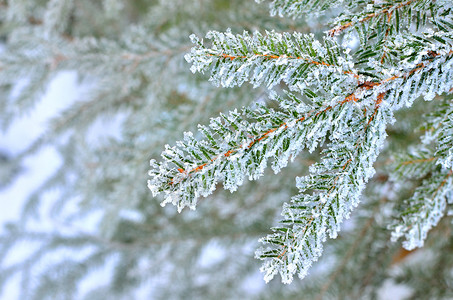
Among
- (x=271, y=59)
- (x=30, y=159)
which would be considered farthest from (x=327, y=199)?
(x=30, y=159)

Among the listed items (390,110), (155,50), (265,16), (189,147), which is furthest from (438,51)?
(155,50)

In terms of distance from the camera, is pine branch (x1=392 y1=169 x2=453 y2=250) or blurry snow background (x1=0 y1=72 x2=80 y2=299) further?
blurry snow background (x1=0 y1=72 x2=80 y2=299)

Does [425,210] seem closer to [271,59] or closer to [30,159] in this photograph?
[271,59]

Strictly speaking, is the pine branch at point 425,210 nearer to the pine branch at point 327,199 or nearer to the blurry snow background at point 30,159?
the pine branch at point 327,199

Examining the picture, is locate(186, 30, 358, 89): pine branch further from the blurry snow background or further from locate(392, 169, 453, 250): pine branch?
the blurry snow background

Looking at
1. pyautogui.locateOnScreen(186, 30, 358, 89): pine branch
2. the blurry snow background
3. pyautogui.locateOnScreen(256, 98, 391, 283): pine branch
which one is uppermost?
pyautogui.locateOnScreen(186, 30, 358, 89): pine branch

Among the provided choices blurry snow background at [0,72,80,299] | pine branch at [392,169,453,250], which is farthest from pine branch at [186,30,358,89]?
blurry snow background at [0,72,80,299]

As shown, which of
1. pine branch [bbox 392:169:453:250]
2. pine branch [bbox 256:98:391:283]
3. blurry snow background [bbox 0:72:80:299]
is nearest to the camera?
pine branch [bbox 256:98:391:283]

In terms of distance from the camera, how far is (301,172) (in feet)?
2.72

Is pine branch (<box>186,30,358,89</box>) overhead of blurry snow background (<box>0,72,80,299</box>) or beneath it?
overhead

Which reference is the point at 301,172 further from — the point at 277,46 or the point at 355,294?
the point at 277,46

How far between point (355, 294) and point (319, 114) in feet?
2.00

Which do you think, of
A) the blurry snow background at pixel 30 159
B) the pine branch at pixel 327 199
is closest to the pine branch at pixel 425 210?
the pine branch at pixel 327 199

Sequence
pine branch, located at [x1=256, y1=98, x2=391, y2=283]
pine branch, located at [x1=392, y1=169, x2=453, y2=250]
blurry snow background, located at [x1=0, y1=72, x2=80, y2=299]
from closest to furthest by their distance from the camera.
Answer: pine branch, located at [x1=256, y1=98, x2=391, y2=283] < pine branch, located at [x1=392, y1=169, x2=453, y2=250] < blurry snow background, located at [x1=0, y1=72, x2=80, y2=299]
